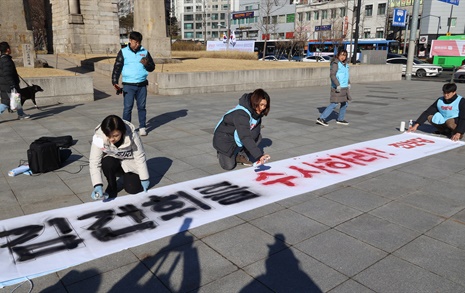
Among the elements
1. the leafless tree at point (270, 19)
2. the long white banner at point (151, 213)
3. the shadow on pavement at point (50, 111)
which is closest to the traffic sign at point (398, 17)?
the shadow on pavement at point (50, 111)

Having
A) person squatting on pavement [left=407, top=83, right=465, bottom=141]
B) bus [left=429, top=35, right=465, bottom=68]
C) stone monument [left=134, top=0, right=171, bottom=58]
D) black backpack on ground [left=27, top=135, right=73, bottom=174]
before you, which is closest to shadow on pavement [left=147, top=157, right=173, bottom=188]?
black backpack on ground [left=27, top=135, right=73, bottom=174]

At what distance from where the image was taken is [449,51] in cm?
3334

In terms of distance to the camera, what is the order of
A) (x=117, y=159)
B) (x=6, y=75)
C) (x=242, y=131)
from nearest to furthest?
(x=117, y=159)
(x=242, y=131)
(x=6, y=75)

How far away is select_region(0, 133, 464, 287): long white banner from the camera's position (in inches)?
130

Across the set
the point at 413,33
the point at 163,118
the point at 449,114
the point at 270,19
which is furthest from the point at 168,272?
the point at 270,19

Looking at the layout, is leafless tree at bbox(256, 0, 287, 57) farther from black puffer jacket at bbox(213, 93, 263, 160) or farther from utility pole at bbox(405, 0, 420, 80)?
black puffer jacket at bbox(213, 93, 263, 160)

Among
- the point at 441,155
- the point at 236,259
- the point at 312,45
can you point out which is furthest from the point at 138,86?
the point at 312,45

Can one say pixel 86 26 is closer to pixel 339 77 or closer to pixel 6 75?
pixel 6 75

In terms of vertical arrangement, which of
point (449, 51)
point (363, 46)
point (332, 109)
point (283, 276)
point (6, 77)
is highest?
point (363, 46)

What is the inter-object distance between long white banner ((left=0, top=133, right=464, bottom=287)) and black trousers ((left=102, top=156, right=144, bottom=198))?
4.8 inches

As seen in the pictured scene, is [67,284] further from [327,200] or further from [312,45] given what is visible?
[312,45]

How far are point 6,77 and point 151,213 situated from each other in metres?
6.46

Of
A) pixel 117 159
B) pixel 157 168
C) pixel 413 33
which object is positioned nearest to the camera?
pixel 117 159

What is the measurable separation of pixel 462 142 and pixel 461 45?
99.0ft
